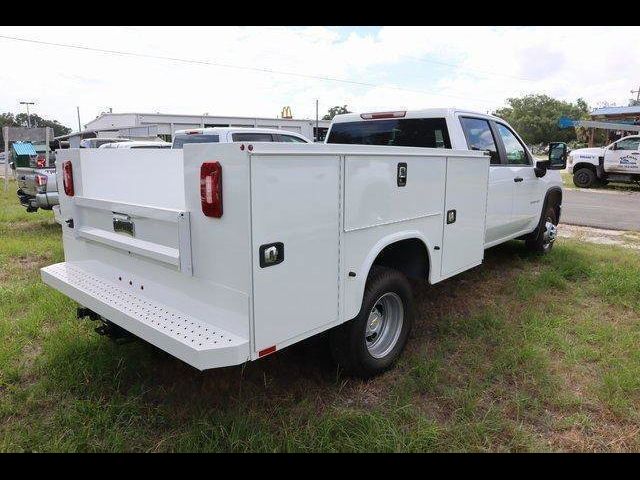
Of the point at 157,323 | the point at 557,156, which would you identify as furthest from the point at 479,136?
the point at 157,323

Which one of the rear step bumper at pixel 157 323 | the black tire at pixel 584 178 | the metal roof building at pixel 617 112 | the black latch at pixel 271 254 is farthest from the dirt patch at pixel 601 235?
the metal roof building at pixel 617 112

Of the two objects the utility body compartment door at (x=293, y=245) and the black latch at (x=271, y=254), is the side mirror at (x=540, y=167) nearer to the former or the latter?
the utility body compartment door at (x=293, y=245)

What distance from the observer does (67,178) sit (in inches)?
136

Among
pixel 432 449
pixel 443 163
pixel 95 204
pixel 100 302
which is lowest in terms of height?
pixel 432 449

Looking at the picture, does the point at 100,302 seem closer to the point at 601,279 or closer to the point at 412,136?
the point at 412,136

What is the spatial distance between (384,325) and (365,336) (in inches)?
16.4

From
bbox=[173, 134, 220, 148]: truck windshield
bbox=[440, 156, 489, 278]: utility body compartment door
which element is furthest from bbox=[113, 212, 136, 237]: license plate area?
bbox=[173, 134, 220, 148]: truck windshield

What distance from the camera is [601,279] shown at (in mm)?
5445

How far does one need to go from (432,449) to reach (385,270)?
1.18 meters

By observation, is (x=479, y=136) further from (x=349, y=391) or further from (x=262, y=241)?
(x=262, y=241)

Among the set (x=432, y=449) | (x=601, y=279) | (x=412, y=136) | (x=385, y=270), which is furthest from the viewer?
(x=601, y=279)

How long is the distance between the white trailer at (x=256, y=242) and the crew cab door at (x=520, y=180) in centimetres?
167
